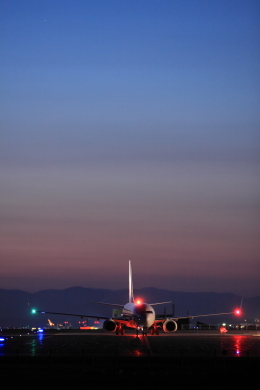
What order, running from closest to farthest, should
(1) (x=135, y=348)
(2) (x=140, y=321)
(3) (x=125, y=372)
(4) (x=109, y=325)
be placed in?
(3) (x=125, y=372) → (1) (x=135, y=348) → (2) (x=140, y=321) → (4) (x=109, y=325)

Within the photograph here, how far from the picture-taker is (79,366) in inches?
1388

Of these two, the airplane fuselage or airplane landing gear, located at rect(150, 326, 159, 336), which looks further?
airplane landing gear, located at rect(150, 326, 159, 336)

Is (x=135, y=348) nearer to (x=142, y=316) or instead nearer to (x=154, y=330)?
(x=142, y=316)

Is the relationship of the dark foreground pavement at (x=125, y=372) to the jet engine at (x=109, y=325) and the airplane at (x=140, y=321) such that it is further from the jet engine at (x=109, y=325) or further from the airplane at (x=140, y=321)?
the jet engine at (x=109, y=325)

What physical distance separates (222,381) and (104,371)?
7.67 meters

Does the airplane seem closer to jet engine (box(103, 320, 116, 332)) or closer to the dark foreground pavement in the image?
jet engine (box(103, 320, 116, 332))

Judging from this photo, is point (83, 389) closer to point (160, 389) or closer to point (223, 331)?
point (160, 389)

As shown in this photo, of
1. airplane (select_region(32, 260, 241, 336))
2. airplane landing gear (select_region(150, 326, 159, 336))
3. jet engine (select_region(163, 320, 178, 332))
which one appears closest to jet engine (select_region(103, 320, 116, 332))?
airplane (select_region(32, 260, 241, 336))

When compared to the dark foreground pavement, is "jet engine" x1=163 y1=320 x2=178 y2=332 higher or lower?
higher

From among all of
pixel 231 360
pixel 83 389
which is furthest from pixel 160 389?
pixel 231 360

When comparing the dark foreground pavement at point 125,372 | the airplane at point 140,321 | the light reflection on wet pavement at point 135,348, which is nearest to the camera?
the dark foreground pavement at point 125,372

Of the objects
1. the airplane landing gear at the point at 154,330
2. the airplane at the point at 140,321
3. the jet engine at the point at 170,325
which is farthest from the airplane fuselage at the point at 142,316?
the airplane landing gear at the point at 154,330

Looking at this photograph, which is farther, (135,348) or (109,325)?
(109,325)

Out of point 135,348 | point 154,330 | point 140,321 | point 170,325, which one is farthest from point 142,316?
point 135,348
